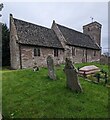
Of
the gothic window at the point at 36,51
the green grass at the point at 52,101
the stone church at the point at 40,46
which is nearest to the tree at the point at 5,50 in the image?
the stone church at the point at 40,46

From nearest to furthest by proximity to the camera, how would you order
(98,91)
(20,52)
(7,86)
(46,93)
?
(46,93) < (98,91) < (7,86) < (20,52)

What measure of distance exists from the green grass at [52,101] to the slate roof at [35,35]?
1500 centimetres

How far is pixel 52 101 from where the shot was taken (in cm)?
919

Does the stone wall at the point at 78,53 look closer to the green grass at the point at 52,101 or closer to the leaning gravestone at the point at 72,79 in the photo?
the green grass at the point at 52,101

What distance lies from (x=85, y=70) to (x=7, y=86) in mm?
7926

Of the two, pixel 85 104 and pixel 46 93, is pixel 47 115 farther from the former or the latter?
pixel 46 93

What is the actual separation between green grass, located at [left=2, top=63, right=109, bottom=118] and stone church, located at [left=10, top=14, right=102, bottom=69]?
13.8m

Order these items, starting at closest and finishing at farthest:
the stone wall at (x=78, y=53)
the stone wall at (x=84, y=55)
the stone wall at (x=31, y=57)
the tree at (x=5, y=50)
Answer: the stone wall at (x=31, y=57), the tree at (x=5, y=50), the stone wall at (x=78, y=53), the stone wall at (x=84, y=55)


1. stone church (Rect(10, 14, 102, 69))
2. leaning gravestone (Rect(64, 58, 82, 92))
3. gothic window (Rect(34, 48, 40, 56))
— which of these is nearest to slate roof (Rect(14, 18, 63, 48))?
stone church (Rect(10, 14, 102, 69))

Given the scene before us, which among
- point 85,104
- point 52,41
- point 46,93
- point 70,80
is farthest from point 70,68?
point 52,41

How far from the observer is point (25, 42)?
25719 millimetres

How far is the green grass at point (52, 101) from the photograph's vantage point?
7840 mm

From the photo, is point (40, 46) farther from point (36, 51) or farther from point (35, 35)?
point (35, 35)

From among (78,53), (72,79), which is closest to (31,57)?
(78,53)
